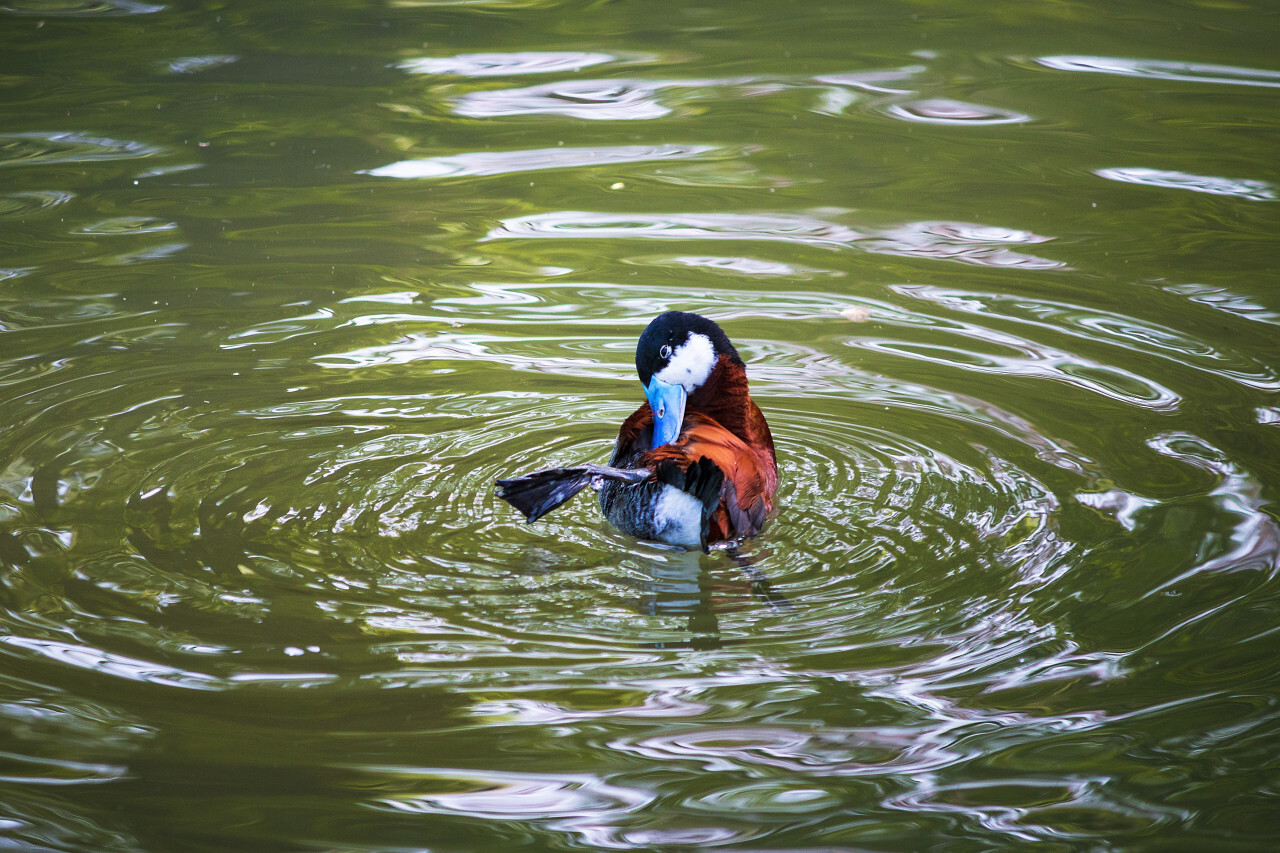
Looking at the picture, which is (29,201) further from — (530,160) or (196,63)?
(530,160)

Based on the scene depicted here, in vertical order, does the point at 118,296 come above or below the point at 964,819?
above

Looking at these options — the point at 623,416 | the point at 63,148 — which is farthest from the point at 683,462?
the point at 63,148

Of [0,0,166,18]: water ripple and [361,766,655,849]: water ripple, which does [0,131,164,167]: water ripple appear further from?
[361,766,655,849]: water ripple

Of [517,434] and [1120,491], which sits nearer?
[1120,491]

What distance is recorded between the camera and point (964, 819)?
3.06 meters

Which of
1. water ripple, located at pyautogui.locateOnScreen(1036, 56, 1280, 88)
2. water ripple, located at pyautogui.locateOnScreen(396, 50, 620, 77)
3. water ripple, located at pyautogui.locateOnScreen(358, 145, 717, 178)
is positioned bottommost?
water ripple, located at pyautogui.locateOnScreen(358, 145, 717, 178)

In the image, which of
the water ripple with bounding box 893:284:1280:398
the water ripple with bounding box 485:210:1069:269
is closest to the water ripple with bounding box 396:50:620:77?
the water ripple with bounding box 485:210:1069:269

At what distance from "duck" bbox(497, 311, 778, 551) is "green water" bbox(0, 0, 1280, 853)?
0.16 metres

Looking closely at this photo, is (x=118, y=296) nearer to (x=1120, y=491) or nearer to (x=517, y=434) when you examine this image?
(x=517, y=434)

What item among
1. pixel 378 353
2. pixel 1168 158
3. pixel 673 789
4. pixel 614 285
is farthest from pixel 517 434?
pixel 1168 158

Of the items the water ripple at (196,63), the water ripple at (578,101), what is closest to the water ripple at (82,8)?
the water ripple at (196,63)

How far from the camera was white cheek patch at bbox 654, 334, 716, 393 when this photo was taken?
4.70 meters

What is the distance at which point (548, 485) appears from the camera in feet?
13.4

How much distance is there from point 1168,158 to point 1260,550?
15.4 ft
